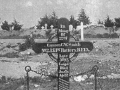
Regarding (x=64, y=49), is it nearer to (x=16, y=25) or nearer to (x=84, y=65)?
(x=84, y=65)

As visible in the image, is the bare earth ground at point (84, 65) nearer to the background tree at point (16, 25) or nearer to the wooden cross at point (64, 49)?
the wooden cross at point (64, 49)

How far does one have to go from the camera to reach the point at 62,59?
15.5 ft

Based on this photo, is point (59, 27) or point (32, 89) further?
point (32, 89)

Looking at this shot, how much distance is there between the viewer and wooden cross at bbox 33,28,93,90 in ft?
15.3

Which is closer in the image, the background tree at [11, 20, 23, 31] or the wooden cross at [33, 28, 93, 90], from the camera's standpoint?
the wooden cross at [33, 28, 93, 90]

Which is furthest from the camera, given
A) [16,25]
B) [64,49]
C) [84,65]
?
[16,25]

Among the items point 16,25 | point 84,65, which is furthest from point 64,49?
point 16,25

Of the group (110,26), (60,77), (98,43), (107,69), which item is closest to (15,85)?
(60,77)

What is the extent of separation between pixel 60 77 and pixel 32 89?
289cm

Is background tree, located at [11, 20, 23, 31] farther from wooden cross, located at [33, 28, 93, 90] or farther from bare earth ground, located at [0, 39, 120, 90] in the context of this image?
wooden cross, located at [33, 28, 93, 90]

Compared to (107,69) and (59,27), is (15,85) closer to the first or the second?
(59,27)

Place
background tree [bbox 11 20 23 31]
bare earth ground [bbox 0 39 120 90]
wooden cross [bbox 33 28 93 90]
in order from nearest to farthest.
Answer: wooden cross [bbox 33 28 93 90] → bare earth ground [bbox 0 39 120 90] → background tree [bbox 11 20 23 31]

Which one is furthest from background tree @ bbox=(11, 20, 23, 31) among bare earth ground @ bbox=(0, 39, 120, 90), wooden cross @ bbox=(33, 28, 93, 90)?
wooden cross @ bbox=(33, 28, 93, 90)

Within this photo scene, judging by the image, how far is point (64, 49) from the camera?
4695mm
